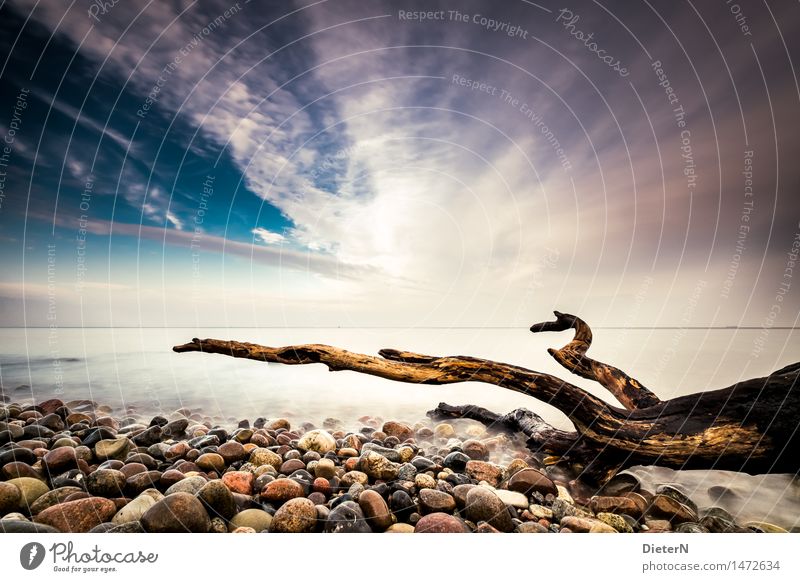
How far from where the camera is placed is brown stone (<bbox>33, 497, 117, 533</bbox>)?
8.29ft

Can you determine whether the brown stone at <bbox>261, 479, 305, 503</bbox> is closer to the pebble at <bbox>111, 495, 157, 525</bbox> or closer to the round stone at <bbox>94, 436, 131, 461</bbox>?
the pebble at <bbox>111, 495, 157, 525</bbox>

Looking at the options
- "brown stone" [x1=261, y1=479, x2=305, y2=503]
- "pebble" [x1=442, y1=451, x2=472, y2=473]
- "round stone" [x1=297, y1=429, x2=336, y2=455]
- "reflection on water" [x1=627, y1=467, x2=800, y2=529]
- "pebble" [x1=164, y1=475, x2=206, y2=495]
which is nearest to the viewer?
"pebble" [x1=164, y1=475, x2=206, y2=495]

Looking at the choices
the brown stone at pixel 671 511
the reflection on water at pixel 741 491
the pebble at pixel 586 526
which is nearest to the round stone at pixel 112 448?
the pebble at pixel 586 526

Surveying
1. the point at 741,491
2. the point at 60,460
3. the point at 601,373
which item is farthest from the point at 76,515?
the point at 741,491

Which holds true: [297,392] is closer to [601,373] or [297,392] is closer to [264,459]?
[264,459]

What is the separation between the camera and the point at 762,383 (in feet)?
10.4

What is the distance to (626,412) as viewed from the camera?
11.7 ft

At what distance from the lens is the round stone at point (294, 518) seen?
8.70ft

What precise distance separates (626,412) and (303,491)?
338 cm

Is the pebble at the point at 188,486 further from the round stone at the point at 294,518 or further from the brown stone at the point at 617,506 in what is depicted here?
the brown stone at the point at 617,506

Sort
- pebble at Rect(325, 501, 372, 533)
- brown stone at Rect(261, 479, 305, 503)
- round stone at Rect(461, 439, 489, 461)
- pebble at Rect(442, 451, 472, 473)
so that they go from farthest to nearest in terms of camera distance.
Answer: round stone at Rect(461, 439, 489, 461) < pebble at Rect(442, 451, 472, 473) < brown stone at Rect(261, 479, 305, 503) < pebble at Rect(325, 501, 372, 533)

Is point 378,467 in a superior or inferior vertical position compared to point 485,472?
superior

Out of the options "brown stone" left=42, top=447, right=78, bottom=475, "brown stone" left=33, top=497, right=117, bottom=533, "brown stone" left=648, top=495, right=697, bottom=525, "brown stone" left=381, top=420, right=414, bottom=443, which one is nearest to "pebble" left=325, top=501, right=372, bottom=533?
"brown stone" left=33, top=497, right=117, bottom=533

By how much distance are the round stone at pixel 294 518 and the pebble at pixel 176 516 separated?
52cm
